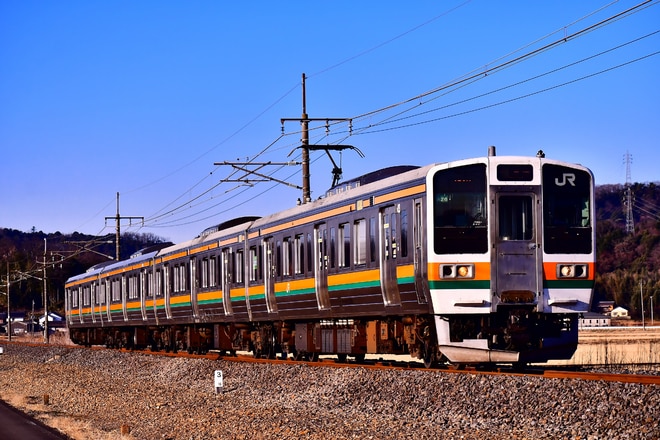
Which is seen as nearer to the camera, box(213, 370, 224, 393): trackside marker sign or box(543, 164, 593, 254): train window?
box(543, 164, 593, 254): train window

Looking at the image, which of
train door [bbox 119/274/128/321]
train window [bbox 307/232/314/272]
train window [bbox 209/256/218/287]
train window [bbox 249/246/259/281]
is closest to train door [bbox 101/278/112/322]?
train door [bbox 119/274/128/321]

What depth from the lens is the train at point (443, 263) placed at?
18125mm

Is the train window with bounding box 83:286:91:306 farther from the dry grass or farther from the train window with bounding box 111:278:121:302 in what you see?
the dry grass

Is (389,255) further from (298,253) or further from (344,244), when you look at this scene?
(298,253)

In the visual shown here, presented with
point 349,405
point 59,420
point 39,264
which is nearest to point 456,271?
point 349,405

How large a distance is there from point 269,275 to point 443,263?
9539 mm

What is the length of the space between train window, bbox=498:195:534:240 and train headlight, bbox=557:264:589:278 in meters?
0.75

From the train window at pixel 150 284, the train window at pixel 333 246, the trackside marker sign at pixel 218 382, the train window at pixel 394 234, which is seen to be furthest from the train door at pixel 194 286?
the train window at pixel 394 234

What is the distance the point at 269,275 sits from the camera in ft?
88.7

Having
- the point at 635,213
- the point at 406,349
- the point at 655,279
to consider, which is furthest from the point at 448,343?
the point at 635,213

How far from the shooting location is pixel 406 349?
2108 centimetres

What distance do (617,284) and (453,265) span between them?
12857cm

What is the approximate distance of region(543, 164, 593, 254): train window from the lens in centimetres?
1836

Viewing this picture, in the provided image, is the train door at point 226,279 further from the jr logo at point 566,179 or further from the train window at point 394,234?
the jr logo at point 566,179
